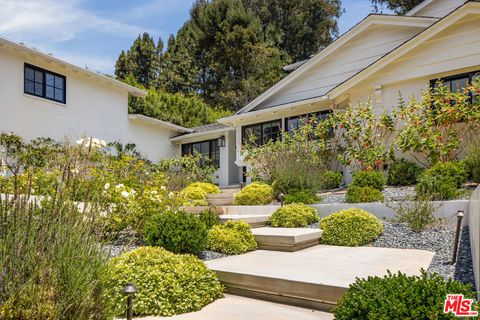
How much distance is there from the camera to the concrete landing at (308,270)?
4098 millimetres

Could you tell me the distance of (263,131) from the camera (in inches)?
621

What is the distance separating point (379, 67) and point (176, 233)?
851cm

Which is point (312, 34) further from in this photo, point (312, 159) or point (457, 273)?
point (457, 273)

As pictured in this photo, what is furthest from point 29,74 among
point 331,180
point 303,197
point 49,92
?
point 331,180

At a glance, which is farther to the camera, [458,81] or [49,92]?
[49,92]

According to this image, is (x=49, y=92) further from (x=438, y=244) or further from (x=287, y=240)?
(x=438, y=244)

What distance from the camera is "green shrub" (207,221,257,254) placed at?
616cm

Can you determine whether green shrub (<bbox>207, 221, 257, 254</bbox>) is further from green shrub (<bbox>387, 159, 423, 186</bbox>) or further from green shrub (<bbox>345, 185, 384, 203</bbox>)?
green shrub (<bbox>387, 159, 423, 186</bbox>)

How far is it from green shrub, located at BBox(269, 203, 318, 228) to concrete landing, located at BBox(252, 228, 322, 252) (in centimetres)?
79

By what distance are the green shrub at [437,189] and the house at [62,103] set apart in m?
11.2

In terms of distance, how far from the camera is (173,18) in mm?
30969

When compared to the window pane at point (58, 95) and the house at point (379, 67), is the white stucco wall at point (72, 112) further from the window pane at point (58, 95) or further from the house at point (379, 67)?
the house at point (379, 67)

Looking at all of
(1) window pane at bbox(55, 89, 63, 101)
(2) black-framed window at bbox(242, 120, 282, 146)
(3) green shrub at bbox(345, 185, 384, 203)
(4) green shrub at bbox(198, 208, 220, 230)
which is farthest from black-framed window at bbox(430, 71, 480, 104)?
(1) window pane at bbox(55, 89, 63, 101)

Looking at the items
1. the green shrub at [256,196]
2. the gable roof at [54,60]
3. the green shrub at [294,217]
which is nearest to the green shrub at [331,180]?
the green shrub at [256,196]
